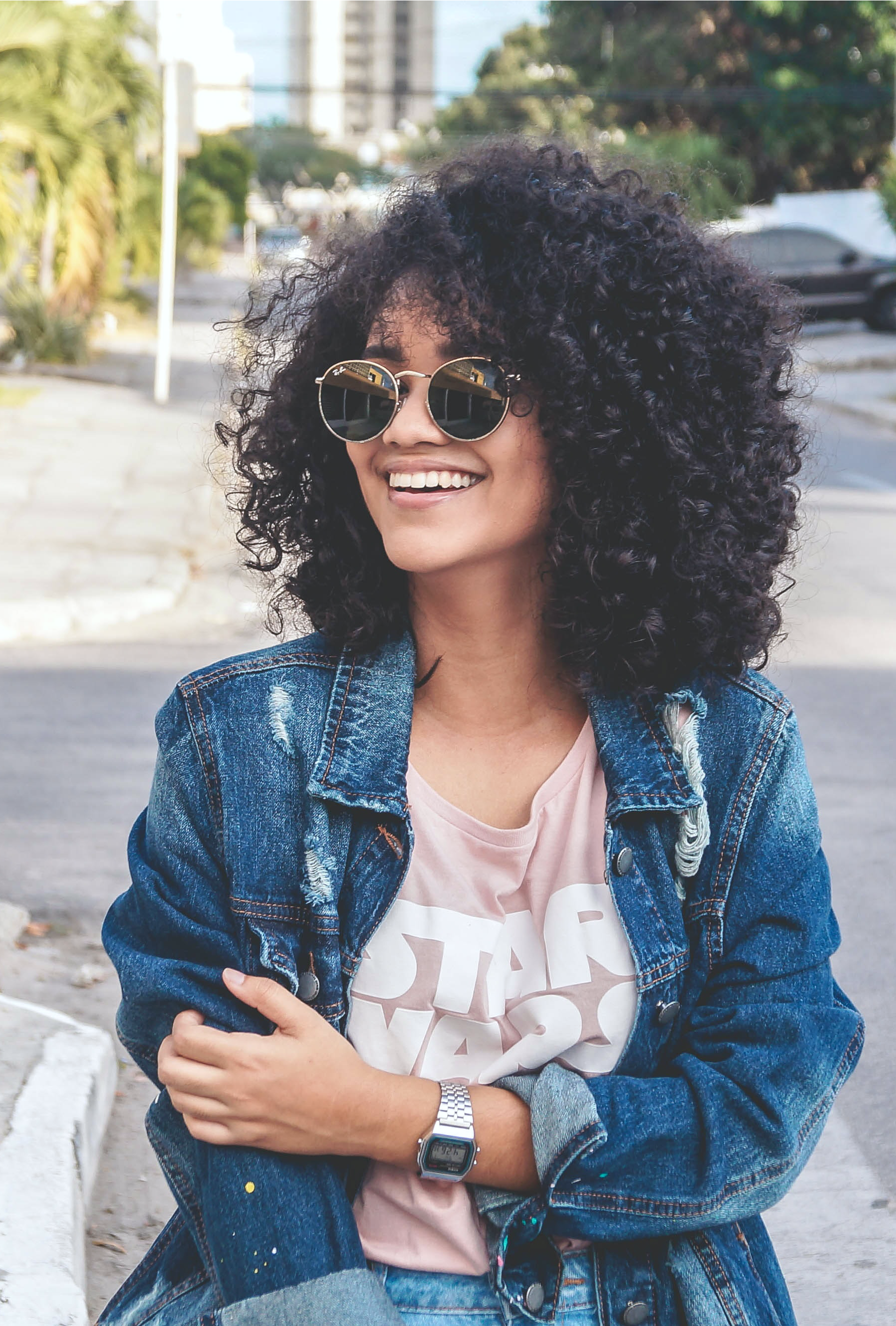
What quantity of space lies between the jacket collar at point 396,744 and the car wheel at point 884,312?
2307 centimetres

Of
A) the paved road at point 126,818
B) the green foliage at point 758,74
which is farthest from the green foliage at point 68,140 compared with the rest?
the green foliage at point 758,74

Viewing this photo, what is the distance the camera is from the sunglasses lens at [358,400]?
188 cm

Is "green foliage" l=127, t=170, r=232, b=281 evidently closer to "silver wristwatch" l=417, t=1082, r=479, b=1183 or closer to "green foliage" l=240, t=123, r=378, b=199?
"silver wristwatch" l=417, t=1082, r=479, b=1183

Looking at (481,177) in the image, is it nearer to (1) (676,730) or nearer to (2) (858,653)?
(1) (676,730)

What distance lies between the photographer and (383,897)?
1772 mm

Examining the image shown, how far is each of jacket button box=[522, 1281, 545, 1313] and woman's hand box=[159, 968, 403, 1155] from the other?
226 millimetres

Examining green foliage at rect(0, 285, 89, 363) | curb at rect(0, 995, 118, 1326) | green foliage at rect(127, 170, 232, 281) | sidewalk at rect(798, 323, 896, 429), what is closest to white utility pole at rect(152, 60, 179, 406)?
green foliage at rect(0, 285, 89, 363)

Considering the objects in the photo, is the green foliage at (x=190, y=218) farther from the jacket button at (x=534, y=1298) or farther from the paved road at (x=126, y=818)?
the jacket button at (x=534, y=1298)

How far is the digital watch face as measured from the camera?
1673 mm

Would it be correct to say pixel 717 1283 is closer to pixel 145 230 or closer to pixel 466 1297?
pixel 466 1297

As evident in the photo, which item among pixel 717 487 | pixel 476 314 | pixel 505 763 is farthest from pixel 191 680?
pixel 717 487

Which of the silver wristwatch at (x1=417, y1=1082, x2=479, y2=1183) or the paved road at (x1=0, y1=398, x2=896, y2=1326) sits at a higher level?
the silver wristwatch at (x1=417, y1=1082, x2=479, y2=1183)

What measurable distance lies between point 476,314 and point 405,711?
0.48m

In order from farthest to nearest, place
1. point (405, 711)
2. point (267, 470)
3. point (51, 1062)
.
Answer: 1. point (51, 1062)
2. point (267, 470)
3. point (405, 711)
